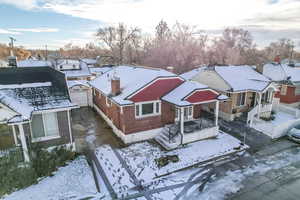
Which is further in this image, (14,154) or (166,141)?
(166,141)

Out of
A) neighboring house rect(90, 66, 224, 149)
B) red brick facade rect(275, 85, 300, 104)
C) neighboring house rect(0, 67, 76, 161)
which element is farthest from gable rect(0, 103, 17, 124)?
red brick facade rect(275, 85, 300, 104)

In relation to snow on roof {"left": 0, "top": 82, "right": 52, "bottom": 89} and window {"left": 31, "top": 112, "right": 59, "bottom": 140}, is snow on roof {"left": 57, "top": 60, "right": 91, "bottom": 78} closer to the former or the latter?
snow on roof {"left": 0, "top": 82, "right": 52, "bottom": 89}

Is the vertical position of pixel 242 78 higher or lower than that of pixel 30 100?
higher

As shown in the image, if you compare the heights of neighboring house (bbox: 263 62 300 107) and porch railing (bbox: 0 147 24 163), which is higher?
neighboring house (bbox: 263 62 300 107)

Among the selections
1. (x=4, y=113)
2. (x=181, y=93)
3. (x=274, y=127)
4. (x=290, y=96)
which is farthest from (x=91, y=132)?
(x=290, y=96)

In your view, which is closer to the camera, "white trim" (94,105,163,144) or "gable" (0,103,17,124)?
"gable" (0,103,17,124)

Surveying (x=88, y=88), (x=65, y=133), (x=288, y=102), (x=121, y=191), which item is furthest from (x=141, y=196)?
(x=288, y=102)

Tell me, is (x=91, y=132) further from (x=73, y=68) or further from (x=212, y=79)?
(x=73, y=68)

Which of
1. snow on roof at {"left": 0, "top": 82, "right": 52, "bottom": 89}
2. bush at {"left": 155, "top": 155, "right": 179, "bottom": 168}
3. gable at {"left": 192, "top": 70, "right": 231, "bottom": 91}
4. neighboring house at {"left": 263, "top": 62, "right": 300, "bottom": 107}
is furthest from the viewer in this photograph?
neighboring house at {"left": 263, "top": 62, "right": 300, "bottom": 107}
